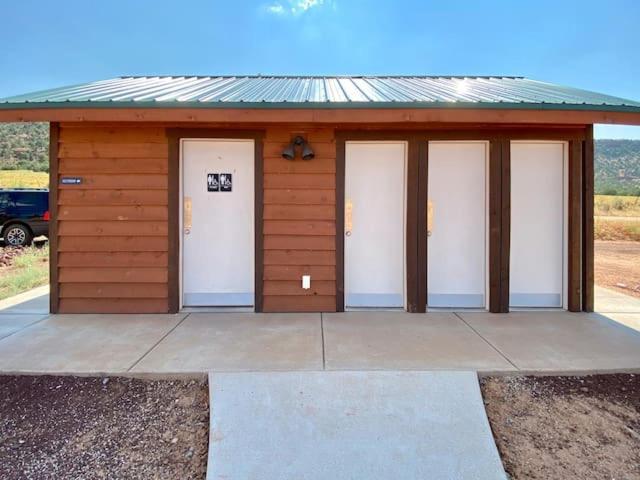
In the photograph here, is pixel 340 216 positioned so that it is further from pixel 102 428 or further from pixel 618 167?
pixel 618 167

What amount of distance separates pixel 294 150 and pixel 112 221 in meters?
2.40

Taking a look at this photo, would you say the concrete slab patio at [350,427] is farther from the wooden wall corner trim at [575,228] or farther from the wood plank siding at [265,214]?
the wooden wall corner trim at [575,228]

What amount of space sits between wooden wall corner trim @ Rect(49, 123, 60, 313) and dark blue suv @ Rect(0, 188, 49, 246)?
818cm

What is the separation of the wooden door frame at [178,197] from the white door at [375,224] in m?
1.07

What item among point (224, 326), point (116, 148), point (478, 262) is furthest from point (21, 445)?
point (478, 262)

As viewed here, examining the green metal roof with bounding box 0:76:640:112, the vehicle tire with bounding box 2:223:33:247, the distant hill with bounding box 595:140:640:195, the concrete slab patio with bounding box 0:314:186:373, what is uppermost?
the distant hill with bounding box 595:140:640:195

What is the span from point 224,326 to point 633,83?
34.4 m

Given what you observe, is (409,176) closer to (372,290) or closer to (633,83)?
(372,290)

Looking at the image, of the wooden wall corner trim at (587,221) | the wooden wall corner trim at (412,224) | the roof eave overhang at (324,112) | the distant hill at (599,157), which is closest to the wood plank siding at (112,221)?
the roof eave overhang at (324,112)

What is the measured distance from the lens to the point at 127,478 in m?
2.08

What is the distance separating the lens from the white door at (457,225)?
476 cm

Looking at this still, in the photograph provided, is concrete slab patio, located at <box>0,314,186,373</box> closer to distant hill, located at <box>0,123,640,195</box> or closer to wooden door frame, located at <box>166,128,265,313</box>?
wooden door frame, located at <box>166,128,265,313</box>

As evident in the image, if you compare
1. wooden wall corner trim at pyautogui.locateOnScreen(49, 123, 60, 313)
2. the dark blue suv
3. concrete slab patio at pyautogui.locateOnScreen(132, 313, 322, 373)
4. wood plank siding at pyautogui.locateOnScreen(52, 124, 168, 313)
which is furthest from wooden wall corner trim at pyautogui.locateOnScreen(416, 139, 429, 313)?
the dark blue suv

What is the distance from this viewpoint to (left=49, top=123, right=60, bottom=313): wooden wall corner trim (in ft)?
14.9
